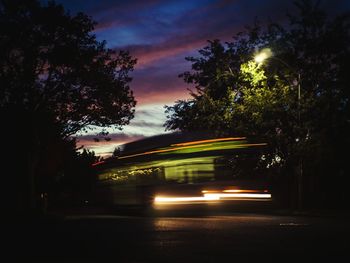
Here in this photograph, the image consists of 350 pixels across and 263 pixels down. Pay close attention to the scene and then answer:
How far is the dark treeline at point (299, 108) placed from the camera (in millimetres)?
32875

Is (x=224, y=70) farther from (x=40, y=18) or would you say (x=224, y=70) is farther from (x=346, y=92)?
(x=40, y=18)

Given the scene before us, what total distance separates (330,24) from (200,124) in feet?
35.7

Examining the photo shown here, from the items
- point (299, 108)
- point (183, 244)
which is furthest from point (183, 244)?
point (299, 108)

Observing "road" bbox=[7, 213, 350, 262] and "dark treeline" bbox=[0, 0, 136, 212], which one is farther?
"dark treeline" bbox=[0, 0, 136, 212]

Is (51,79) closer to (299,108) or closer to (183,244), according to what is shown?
Result: (299,108)

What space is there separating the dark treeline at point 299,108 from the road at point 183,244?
47.3ft

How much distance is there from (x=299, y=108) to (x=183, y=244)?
65.4 ft

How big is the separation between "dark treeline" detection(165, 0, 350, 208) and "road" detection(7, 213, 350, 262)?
14420mm

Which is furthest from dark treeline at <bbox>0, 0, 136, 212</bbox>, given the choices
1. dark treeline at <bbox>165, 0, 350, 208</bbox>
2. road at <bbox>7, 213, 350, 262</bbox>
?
road at <bbox>7, 213, 350, 262</bbox>

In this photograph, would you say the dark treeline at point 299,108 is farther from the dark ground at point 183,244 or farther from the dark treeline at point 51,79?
the dark ground at point 183,244

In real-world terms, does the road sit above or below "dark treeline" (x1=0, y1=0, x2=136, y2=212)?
below

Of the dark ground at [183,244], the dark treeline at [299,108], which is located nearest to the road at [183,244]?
the dark ground at [183,244]

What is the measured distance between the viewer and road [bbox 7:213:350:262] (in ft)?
37.2

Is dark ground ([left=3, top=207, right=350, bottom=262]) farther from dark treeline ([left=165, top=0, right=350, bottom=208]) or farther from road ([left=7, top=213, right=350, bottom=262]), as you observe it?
dark treeline ([left=165, top=0, right=350, bottom=208])
